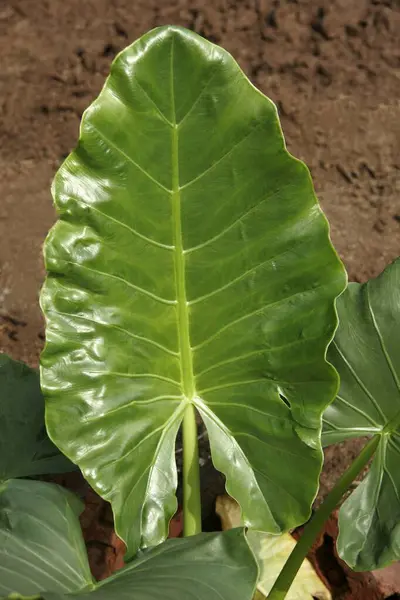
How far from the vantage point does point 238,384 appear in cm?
114

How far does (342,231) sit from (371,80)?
1.05 ft

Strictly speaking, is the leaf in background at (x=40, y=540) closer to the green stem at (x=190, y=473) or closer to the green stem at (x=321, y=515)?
the green stem at (x=190, y=473)

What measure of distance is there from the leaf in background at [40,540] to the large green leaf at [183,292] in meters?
0.07

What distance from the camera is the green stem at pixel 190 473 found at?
1.18m

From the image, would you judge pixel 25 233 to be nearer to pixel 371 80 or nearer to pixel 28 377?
pixel 28 377

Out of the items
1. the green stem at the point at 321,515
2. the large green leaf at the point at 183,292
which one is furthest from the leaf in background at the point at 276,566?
the large green leaf at the point at 183,292

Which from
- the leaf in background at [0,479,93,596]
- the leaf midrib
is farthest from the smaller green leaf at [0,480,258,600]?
the leaf midrib

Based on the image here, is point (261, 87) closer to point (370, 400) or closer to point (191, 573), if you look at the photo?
point (370, 400)

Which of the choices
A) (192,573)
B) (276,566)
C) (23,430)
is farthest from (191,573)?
(276,566)

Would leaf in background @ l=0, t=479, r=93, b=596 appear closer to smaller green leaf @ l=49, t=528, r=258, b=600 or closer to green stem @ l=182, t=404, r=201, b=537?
smaller green leaf @ l=49, t=528, r=258, b=600

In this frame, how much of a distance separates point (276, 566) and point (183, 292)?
669 mm

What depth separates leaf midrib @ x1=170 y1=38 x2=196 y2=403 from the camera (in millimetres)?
1016

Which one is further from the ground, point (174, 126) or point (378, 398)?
point (174, 126)

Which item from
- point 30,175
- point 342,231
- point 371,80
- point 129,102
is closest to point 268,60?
point 371,80
